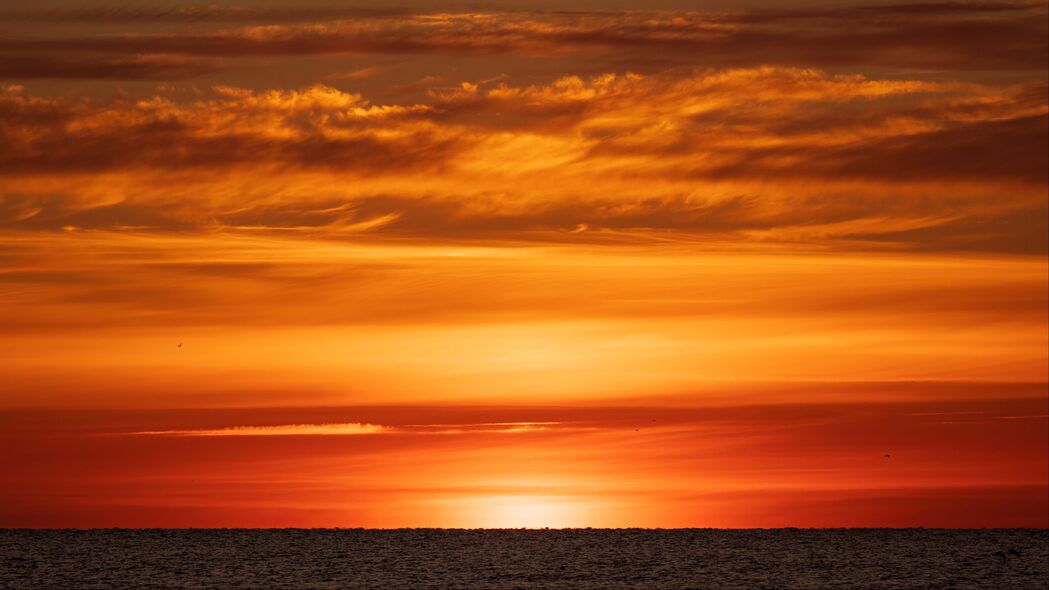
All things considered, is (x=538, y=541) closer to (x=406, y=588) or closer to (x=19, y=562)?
(x=406, y=588)

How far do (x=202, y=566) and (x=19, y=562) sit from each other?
15.0 feet

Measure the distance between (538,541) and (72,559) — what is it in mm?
11333

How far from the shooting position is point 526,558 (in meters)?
31.6

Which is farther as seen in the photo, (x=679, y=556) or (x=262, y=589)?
(x=679, y=556)

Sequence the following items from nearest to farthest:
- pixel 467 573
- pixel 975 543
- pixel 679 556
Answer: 1. pixel 467 573
2. pixel 679 556
3. pixel 975 543

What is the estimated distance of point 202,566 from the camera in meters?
30.6

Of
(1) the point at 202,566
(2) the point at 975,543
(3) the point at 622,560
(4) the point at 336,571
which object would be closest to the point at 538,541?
(3) the point at 622,560

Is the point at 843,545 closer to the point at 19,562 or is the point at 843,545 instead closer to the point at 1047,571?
the point at 1047,571

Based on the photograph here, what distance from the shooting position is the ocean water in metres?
28.6

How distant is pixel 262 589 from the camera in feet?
90.7

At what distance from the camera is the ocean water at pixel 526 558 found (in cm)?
2859

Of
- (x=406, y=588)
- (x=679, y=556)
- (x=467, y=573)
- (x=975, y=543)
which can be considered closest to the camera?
(x=406, y=588)

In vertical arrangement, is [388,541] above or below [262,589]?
above

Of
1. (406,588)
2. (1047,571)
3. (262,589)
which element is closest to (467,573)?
(406,588)
